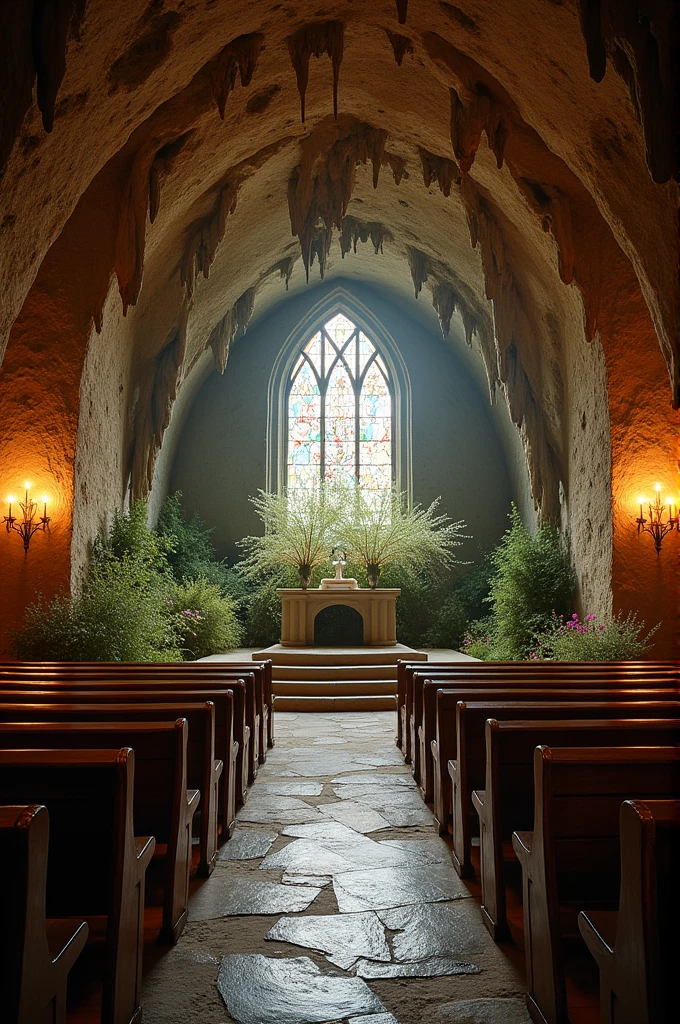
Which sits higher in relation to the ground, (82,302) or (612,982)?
(82,302)

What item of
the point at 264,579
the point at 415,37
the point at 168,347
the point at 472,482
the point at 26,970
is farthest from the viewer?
the point at 472,482

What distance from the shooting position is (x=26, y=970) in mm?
1246

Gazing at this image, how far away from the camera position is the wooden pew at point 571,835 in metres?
1.76

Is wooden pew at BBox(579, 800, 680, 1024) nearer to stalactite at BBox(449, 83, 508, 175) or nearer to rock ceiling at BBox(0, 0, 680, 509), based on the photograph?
rock ceiling at BBox(0, 0, 680, 509)

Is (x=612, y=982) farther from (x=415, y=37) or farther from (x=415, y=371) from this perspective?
(x=415, y=371)

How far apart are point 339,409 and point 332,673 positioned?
675 centimetres

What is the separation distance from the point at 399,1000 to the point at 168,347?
8441 mm

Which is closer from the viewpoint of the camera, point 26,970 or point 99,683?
point 26,970

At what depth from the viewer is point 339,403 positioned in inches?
532

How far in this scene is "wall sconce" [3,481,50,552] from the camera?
6.73 meters

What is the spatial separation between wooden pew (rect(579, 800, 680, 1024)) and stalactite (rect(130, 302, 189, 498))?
8.43m

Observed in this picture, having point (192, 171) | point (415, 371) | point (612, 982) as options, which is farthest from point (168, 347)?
point (612, 982)

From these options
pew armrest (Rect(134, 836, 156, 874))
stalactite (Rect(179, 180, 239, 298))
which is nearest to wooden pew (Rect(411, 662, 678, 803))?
pew armrest (Rect(134, 836, 156, 874))

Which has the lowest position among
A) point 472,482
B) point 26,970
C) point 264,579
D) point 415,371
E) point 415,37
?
point 26,970
